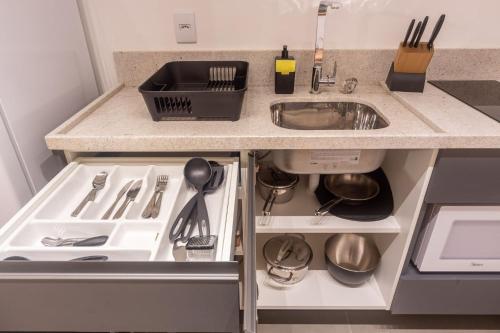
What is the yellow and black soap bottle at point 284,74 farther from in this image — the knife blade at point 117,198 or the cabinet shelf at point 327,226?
the knife blade at point 117,198

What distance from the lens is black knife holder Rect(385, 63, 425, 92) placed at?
1118 millimetres

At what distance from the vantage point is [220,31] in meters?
1.21

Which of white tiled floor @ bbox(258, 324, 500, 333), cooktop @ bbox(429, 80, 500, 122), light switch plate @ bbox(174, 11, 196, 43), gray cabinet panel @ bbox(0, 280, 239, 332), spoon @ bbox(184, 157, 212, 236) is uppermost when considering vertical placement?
light switch plate @ bbox(174, 11, 196, 43)

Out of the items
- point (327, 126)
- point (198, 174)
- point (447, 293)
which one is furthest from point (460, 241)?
point (198, 174)

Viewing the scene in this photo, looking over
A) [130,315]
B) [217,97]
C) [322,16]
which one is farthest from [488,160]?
[130,315]

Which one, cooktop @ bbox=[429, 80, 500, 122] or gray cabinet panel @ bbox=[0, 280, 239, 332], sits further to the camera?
cooktop @ bbox=[429, 80, 500, 122]

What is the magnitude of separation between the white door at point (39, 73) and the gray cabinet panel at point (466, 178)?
1141mm

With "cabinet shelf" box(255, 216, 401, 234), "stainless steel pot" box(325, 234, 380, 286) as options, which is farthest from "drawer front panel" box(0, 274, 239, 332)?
"stainless steel pot" box(325, 234, 380, 286)

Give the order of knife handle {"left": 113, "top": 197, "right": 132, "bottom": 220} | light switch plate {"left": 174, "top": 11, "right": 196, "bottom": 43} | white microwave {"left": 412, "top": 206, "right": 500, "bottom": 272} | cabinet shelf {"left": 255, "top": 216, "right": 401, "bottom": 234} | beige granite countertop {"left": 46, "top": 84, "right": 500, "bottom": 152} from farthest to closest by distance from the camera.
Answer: light switch plate {"left": 174, "top": 11, "right": 196, "bottom": 43}, cabinet shelf {"left": 255, "top": 216, "right": 401, "bottom": 234}, white microwave {"left": 412, "top": 206, "right": 500, "bottom": 272}, beige granite countertop {"left": 46, "top": 84, "right": 500, "bottom": 152}, knife handle {"left": 113, "top": 197, "right": 132, "bottom": 220}

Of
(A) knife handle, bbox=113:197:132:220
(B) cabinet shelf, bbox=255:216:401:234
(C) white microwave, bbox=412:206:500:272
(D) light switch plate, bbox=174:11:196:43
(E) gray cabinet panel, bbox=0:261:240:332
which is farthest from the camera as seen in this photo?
(D) light switch plate, bbox=174:11:196:43

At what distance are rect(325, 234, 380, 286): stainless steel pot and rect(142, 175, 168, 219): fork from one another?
752 millimetres

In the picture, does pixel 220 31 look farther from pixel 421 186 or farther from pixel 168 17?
pixel 421 186

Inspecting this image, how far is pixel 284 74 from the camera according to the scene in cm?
115

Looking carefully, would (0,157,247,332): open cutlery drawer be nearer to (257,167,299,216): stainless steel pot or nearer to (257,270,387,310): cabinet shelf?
(257,167,299,216): stainless steel pot
